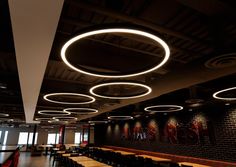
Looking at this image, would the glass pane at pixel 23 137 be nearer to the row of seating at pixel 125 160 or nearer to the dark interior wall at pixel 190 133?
the row of seating at pixel 125 160

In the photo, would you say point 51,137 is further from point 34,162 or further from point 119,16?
point 119,16

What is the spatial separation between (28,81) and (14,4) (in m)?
3.01

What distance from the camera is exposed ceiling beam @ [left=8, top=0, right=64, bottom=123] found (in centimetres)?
183

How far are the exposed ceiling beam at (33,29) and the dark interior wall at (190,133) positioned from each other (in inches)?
277

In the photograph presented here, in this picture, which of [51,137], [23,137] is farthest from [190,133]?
[23,137]

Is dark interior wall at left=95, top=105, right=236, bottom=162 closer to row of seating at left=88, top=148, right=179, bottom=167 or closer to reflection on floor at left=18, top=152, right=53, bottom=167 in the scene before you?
row of seating at left=88, top=148, right=179, bottom=167

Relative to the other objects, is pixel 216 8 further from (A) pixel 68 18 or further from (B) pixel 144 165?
(B) pixel 144 165

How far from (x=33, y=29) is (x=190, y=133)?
8345mm

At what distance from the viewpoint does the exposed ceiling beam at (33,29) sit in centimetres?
183

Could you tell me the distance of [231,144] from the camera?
22.7 ft

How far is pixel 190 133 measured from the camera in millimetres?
8656

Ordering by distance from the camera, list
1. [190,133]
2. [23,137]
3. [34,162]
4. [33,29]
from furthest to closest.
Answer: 1. [23,137]
2. [34,162]
3. [190,133]
4. [33,29]

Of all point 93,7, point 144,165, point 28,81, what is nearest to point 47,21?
point 93,7

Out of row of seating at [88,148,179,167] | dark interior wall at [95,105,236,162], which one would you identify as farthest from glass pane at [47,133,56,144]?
dark interior wall at [95,105,236,162]
